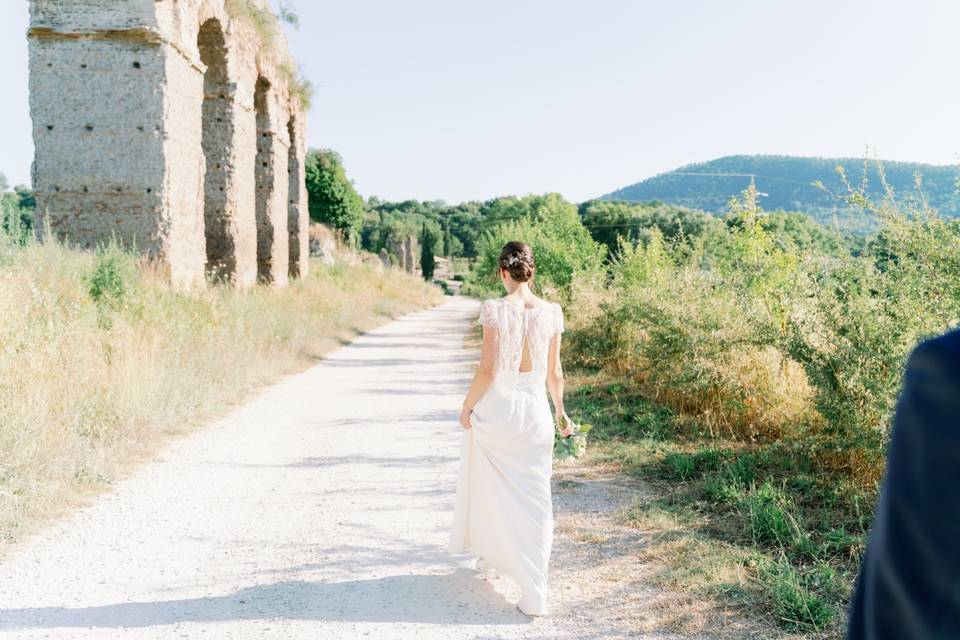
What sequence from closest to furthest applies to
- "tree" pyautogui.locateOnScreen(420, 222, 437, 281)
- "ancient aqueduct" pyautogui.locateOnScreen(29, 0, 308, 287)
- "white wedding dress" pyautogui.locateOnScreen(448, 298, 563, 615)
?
"white wedding dress" pyautogui.locateOnScreen(448, 298, 563, 615) < "ancient aqueduct" pyautogui.locateOnScreen(29, 0, 308, 287) < "tree" pyautogui.locateOnScreen(420, 222, 437, 281)

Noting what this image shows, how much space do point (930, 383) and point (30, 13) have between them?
46.0 feet

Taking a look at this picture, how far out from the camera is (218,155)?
16.4 metres

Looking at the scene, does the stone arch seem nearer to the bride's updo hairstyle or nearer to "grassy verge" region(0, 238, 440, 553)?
"grassy verge" region(0, 238, 440, 553)

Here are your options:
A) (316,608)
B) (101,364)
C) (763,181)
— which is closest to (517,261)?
(316,608)

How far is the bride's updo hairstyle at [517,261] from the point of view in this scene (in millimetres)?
4723

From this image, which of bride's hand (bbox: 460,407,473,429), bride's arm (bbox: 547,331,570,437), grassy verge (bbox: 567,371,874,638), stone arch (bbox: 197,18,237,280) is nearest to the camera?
grassy verge (bbox: 567,371,874,638)

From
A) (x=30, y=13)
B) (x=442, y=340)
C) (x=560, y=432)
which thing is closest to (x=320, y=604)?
(x=560, y=432)

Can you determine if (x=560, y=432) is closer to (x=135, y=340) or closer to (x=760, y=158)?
(x=135, y=340)

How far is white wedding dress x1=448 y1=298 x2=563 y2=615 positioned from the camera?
4.42 meters

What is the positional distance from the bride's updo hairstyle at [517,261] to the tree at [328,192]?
151 feet

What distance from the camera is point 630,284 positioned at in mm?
13164

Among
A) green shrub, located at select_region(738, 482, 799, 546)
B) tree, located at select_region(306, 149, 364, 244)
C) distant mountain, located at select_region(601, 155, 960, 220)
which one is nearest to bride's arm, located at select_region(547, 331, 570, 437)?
green shrub, located at select_region(738, 482, 799, 546)

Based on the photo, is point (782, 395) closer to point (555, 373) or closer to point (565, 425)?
point (565, 425)

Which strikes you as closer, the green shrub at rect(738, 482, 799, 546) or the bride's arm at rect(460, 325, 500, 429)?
the bride's arm at rect(460, 325, 500, 429)
